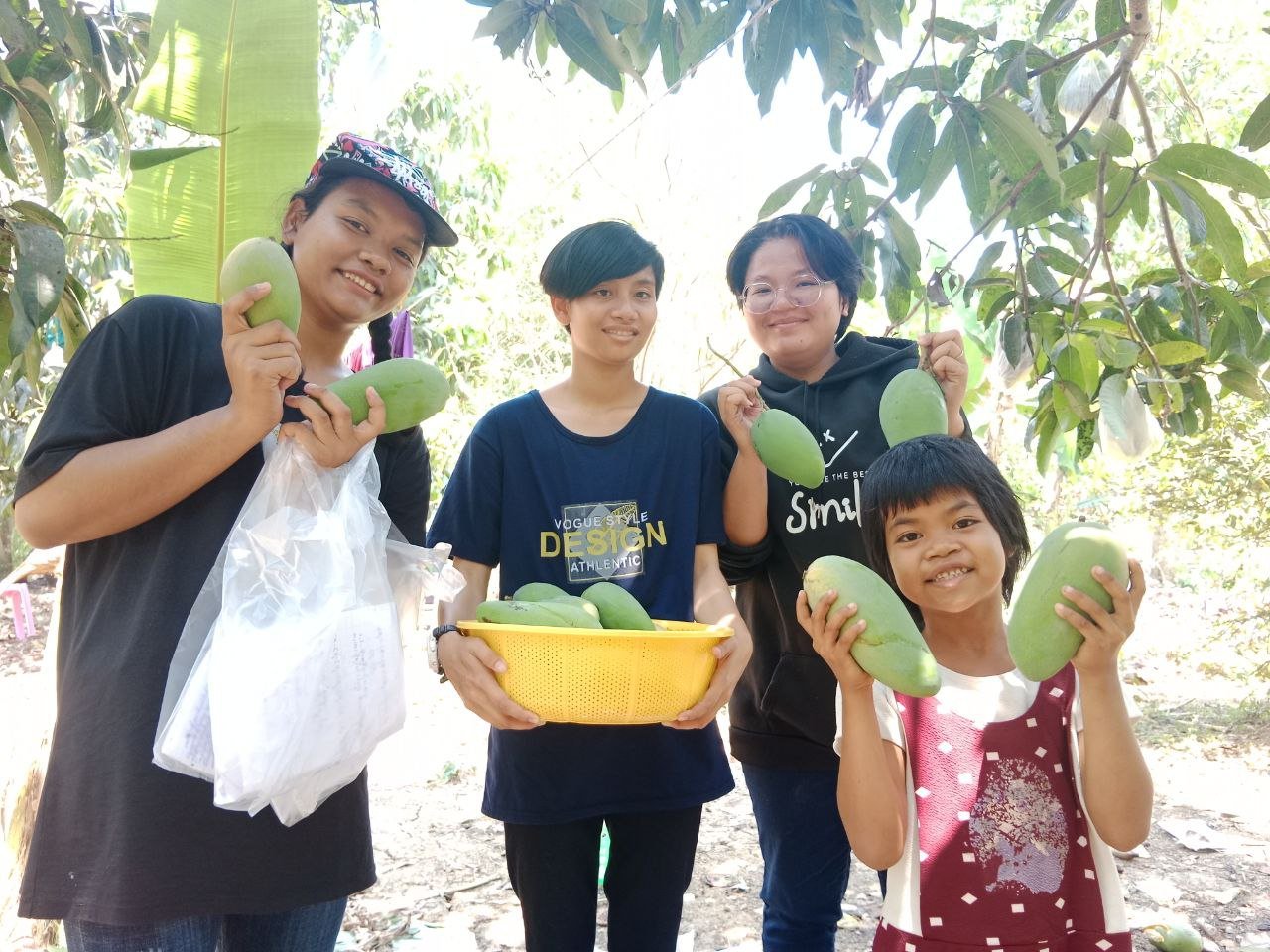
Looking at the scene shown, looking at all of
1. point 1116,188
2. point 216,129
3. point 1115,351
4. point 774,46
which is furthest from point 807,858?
point 216,129

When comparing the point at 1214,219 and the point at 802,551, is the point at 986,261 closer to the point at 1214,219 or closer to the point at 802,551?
the point at 1214,219

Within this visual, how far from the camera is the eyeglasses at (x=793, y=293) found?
186cm

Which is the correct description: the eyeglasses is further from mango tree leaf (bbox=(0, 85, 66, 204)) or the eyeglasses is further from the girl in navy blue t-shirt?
mango tree leaf (bbox=(0, 85, 66, 204))

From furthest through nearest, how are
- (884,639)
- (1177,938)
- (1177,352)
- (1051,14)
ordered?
(1177,938), (1177,352), (1051,14), (884,639)

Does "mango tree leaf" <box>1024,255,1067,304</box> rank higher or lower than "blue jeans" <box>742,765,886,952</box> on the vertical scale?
higher

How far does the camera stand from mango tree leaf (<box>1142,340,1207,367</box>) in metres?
1.77

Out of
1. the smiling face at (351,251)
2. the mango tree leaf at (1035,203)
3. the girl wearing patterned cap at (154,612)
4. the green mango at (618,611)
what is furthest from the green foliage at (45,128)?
the mango tree leaf at (1035,203)

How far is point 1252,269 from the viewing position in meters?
1.86

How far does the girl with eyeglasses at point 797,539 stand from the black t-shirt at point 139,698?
87 centimetres

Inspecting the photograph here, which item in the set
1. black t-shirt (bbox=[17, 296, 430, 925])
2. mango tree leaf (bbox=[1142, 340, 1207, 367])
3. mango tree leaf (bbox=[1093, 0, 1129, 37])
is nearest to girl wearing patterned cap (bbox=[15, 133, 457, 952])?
black t-shirt (bbox=[17, 296, 430, 925])

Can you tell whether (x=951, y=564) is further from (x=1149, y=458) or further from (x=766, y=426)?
(x=1149, y=458)

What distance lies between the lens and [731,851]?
3438 mm

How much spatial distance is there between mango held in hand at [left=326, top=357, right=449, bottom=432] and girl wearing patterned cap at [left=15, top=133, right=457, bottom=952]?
0.03 meters

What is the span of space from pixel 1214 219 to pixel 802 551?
86cm
